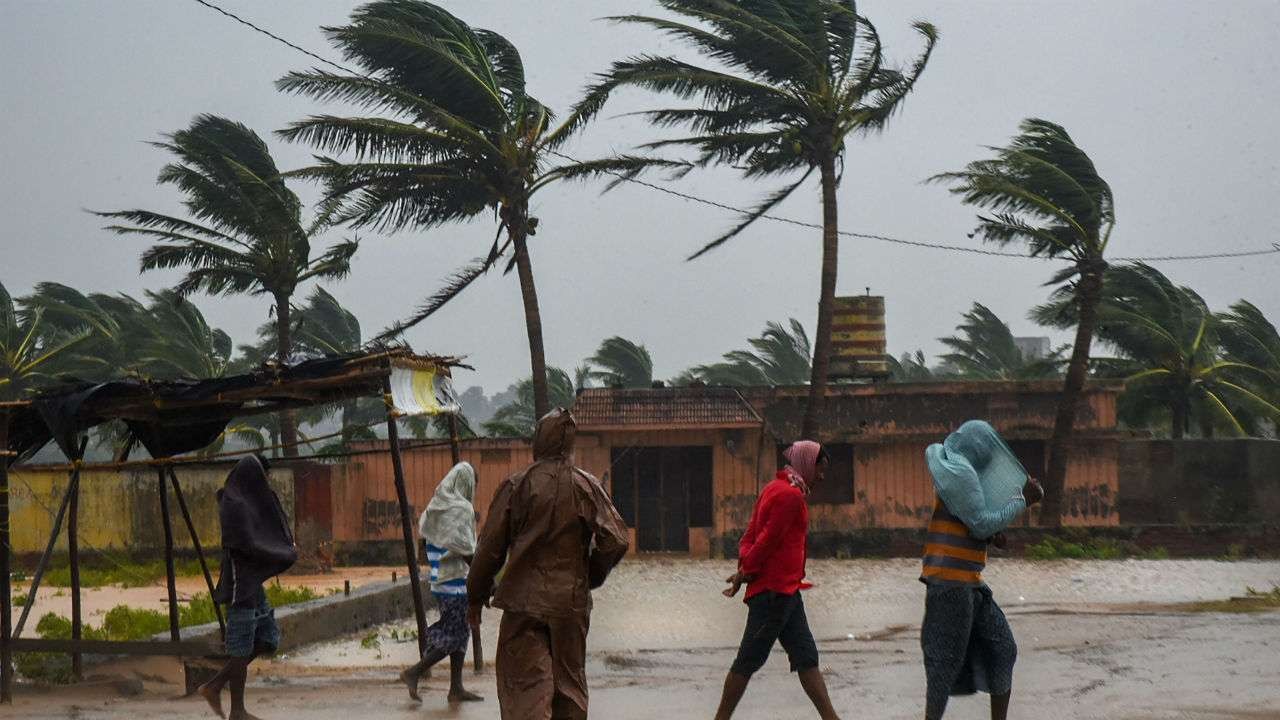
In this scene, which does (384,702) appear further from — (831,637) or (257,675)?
(831,637)

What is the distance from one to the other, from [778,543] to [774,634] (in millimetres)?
453

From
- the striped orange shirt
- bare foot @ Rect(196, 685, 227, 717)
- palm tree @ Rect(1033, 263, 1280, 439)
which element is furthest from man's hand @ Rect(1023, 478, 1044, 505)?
palm tree @ Rect(1033, 263, 1280, 439)

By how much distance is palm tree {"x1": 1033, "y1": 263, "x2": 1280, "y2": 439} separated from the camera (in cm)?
3259

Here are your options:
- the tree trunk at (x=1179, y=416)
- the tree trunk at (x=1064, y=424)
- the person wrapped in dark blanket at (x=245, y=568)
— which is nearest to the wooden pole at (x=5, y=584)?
the person wrapped in dark blanket at (x=245, y=568)

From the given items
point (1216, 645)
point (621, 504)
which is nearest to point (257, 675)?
point (1216, 645)

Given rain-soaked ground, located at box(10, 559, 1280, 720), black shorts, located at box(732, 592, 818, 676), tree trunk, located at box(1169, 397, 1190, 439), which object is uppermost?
tree trunk, located at box(1169, 397, 1190, 439)

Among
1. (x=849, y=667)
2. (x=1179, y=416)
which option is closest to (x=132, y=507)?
(x=849, y=667)

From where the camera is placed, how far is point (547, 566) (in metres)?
6.18

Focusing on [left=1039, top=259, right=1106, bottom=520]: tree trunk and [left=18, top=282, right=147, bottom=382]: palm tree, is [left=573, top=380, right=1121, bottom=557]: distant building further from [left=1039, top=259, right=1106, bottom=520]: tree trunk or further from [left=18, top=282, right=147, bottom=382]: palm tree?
[left=18, top=282, right=147, bottom=382]: palm tree

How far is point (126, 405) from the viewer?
32.5 ft

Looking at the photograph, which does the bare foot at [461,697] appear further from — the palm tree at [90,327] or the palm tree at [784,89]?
the palm tree at [90,327]

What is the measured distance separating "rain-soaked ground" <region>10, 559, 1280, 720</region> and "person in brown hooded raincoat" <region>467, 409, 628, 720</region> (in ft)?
8.18

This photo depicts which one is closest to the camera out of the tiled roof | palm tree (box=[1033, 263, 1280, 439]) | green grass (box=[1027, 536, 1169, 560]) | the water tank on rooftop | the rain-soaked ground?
the rain-soaked ground

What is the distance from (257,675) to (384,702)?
1.92m
